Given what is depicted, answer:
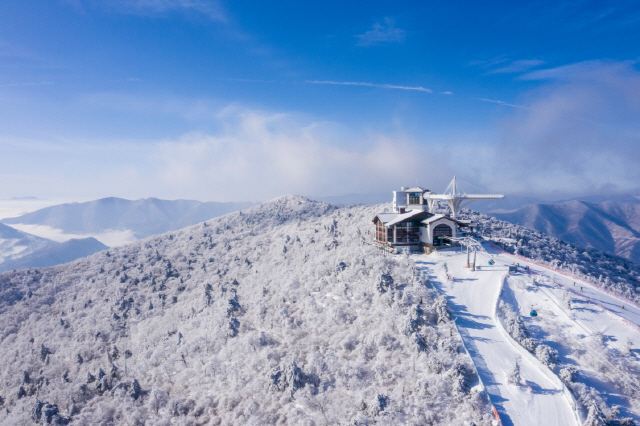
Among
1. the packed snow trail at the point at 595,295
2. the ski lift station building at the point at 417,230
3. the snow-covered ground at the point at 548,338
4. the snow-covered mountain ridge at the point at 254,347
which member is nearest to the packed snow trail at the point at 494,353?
the snow-covered ground at the point at 548,338

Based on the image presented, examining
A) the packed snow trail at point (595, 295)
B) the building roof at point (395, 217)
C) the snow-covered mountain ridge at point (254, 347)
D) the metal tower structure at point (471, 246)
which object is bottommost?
the snow-covered mountain ridge at point (254, 347)

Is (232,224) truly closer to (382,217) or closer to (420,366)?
(382,217)

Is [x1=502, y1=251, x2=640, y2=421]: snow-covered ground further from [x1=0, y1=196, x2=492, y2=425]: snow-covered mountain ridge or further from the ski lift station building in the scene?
the ski lift station building

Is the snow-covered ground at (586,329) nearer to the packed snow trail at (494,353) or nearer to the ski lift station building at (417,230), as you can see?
the packed snow trail at (494,353)

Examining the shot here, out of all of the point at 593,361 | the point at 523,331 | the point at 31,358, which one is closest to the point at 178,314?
the point at 31,358

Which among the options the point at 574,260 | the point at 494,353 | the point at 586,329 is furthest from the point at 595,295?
the point at 574,260

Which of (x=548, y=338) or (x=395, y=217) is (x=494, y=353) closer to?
(x=548, y=338)
